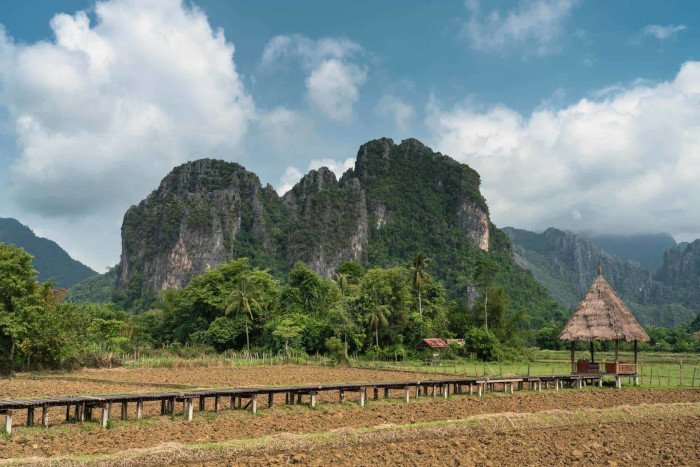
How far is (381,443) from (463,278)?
93.4 metres

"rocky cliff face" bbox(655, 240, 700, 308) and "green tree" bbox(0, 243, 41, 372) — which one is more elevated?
"rocky cliff face" bbox(655, 240, 700, 308)

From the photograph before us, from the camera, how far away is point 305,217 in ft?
388

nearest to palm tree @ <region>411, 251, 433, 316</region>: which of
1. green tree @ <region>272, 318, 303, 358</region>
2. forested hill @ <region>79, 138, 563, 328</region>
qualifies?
green tree @ <region>272, 318, 303, 358</region>

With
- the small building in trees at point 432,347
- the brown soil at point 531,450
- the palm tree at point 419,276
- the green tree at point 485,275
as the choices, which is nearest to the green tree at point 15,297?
the brown soil at point 531,450

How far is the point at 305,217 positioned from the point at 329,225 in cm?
608

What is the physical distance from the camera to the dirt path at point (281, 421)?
1094 centimetres

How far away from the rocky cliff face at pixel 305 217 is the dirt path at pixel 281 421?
92862 millimetres

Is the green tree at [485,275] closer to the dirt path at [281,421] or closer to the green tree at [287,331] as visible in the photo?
the green tree at [287,331]

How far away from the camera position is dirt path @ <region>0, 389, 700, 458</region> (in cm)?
1094

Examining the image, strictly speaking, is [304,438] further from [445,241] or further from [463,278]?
[445,241]

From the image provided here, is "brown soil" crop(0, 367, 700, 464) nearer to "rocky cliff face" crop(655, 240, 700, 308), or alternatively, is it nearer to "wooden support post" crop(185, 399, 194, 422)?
"wooden support post" crop(185, 399, 194, 422)

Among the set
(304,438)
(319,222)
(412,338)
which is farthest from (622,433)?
(319,222)

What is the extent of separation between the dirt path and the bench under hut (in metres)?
3.08

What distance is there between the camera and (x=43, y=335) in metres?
25.7
